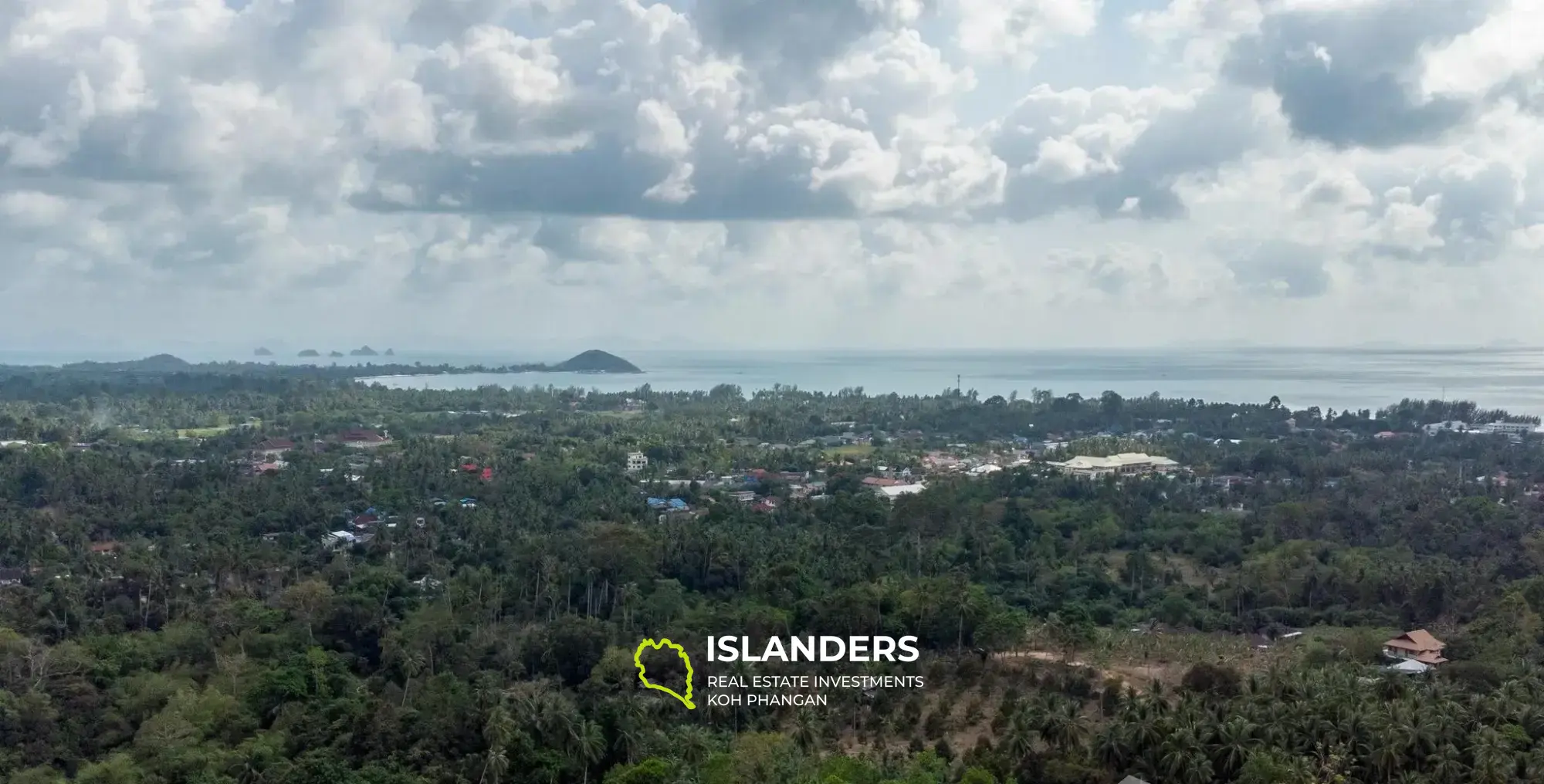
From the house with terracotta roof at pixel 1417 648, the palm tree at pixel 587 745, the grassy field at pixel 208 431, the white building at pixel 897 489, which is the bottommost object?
the palm tree at pixel 587 745

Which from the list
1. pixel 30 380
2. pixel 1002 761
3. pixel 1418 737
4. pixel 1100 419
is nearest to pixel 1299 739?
pixel 1418 737

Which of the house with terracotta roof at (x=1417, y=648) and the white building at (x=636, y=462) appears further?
the white building at (x=636, y=462)

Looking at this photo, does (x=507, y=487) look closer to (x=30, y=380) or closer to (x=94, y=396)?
(x=94, y=396)

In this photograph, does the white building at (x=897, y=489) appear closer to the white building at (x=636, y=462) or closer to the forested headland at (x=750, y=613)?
the forested headland at (x=750, y=613)

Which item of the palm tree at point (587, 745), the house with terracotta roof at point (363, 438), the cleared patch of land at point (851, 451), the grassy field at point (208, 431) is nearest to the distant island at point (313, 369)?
the grassy field at point (208, 431)

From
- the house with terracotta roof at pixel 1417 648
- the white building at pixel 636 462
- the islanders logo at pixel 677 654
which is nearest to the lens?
the islanders logo at pixel 677 654

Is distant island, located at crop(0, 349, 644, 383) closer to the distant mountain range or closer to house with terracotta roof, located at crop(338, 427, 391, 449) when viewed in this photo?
the distant mountain range

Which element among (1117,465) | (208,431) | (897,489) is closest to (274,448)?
(208,431)
